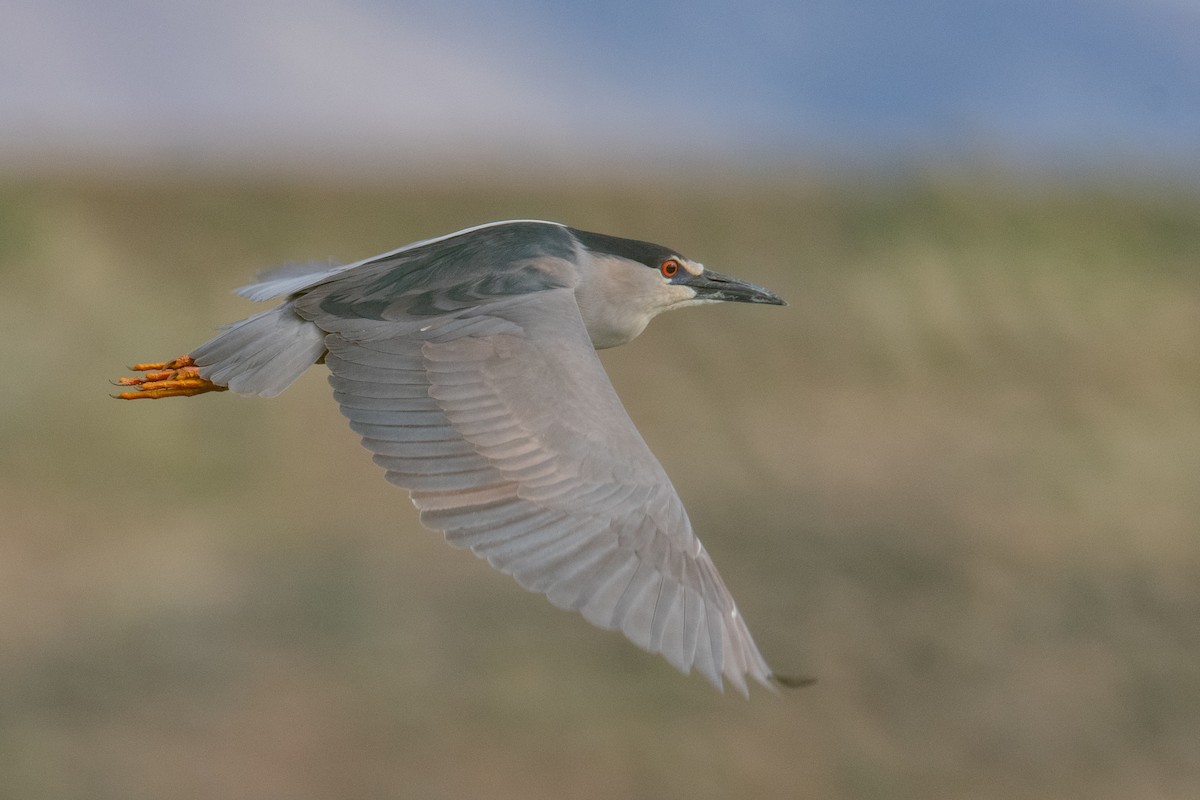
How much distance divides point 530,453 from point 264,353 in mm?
1021

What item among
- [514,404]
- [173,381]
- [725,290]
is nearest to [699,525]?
[725,290]

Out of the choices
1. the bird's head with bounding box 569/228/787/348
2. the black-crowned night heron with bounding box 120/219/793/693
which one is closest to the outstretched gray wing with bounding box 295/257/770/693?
the black-crowned night heron with bounding box 120/219/793/693

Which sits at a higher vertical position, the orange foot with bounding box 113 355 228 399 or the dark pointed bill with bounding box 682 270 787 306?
the dark pointed bill with bounding box 682 270 787 306

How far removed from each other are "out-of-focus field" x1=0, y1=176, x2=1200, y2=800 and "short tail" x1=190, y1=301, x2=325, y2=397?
4687 millimetres

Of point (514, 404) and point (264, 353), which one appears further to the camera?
point (264, 353)

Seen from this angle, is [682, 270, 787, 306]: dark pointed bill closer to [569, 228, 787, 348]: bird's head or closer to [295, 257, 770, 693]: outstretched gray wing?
[569, 228, 787, 348]: bird's head

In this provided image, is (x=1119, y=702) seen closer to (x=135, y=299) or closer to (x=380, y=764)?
(x=380, y=764)

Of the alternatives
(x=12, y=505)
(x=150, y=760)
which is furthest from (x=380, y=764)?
(x=12, y=505)

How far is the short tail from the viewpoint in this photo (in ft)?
14.4

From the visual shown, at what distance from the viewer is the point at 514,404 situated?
4.08 metres

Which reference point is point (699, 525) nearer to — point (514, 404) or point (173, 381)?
point (173, 381)

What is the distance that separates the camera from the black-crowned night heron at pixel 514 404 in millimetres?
3729

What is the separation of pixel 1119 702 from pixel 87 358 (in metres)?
8.67

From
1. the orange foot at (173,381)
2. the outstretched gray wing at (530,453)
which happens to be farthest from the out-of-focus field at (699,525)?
the outstretched gray wing at (530,453)
